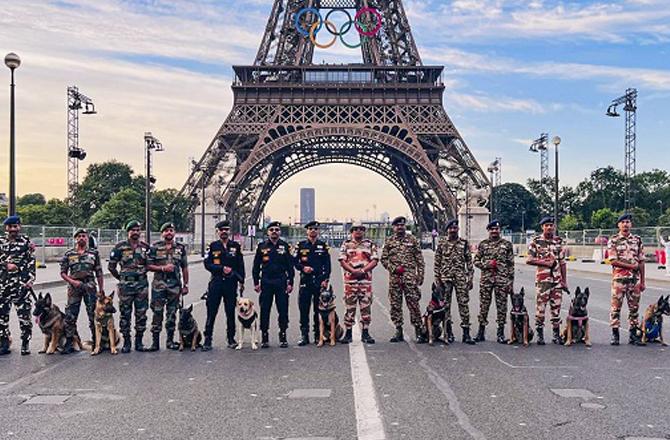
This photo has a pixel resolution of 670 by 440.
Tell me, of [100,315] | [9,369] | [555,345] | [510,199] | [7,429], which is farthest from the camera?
[510,199]

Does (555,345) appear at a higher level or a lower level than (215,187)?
lower

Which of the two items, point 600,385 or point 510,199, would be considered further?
point 510,199

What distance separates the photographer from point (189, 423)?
5.91m

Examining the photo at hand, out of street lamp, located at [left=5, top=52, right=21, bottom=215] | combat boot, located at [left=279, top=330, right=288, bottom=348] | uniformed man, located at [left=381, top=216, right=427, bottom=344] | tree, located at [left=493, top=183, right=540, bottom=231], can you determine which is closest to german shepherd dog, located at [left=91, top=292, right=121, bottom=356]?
combat boot, located at [left=279, top=330, right=288, bottom=348]

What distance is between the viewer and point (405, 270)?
10039 millimetres

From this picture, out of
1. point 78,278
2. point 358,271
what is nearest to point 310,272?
point 358,271

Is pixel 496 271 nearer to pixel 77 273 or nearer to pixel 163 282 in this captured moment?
pixel 163 282

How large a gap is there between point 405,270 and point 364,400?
11.8ft

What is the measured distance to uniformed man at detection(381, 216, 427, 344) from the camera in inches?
395

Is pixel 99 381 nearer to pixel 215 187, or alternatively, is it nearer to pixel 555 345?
pixel 555 345

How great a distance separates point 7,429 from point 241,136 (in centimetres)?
4824

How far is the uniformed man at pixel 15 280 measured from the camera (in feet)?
30.5

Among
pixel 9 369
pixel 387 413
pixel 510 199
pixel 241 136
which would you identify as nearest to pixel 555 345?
pixel 387 413

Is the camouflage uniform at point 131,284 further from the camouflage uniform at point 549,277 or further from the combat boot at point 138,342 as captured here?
the camouflage uniform at point 549,277
